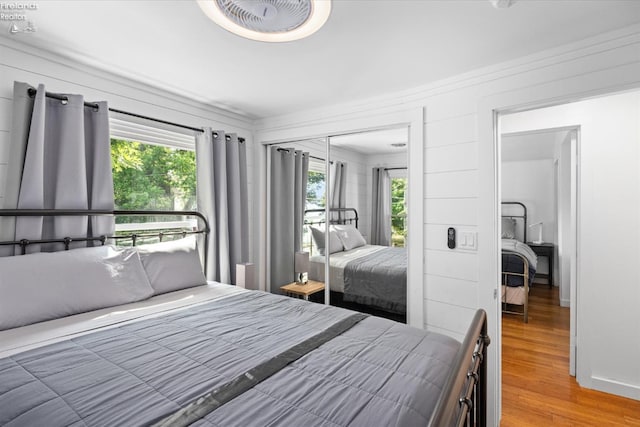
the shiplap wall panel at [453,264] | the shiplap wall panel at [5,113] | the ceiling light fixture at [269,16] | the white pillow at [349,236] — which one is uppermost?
the ceiling light fixture at [269,16]

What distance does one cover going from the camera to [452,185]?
7.72ft

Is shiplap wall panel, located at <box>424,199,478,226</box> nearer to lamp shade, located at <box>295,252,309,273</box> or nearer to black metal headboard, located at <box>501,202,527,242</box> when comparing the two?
lamp shade, located at <box>295,252,309,273</box>

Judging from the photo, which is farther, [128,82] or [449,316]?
[128,82]

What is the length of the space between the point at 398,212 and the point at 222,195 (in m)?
1.71

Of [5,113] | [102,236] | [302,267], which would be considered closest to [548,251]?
[302,267]

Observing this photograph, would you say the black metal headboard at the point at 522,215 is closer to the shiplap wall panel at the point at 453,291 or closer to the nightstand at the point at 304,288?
the shiplap wall panel at the point at 453,291

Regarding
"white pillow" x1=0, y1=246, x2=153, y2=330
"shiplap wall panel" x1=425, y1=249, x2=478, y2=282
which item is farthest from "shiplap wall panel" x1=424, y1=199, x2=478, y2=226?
"white pillow" x1=0, y1=246, x2=153, y2=330

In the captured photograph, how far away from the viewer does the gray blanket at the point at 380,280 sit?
267 cm

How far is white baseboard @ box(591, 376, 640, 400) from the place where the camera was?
2.38 m

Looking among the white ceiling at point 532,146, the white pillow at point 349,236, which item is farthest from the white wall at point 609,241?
the white pillow at point 349,236

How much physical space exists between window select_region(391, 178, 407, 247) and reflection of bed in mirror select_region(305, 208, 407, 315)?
0.10 m

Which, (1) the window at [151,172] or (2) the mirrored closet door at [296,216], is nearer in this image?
(1) the window at [151,172]

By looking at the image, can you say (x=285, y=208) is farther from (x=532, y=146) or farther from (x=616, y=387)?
(x=532, y=146)

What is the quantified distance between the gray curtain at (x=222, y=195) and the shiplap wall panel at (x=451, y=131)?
6.28 ft
